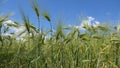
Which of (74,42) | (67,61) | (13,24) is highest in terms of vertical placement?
(13,24)

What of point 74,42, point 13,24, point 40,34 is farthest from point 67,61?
point 13,24

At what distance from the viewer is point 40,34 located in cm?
282

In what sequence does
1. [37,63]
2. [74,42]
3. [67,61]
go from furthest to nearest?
[74,42]
[67,61]
[37,63]

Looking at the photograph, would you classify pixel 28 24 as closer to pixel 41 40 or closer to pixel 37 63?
pixel 41 40

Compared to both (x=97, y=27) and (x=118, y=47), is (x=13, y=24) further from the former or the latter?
(x=118, y=47)

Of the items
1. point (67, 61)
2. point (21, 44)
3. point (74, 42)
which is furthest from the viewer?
point (21, 44)

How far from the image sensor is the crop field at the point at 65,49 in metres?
2.92

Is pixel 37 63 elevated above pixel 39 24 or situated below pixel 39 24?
below

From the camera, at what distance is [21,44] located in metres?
3.63

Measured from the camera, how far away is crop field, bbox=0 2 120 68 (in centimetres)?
292

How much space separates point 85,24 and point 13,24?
0.88 meters

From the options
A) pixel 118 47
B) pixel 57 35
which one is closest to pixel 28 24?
pixel 57 35

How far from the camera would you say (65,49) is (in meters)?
3.26

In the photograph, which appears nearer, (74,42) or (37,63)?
(37,63)
